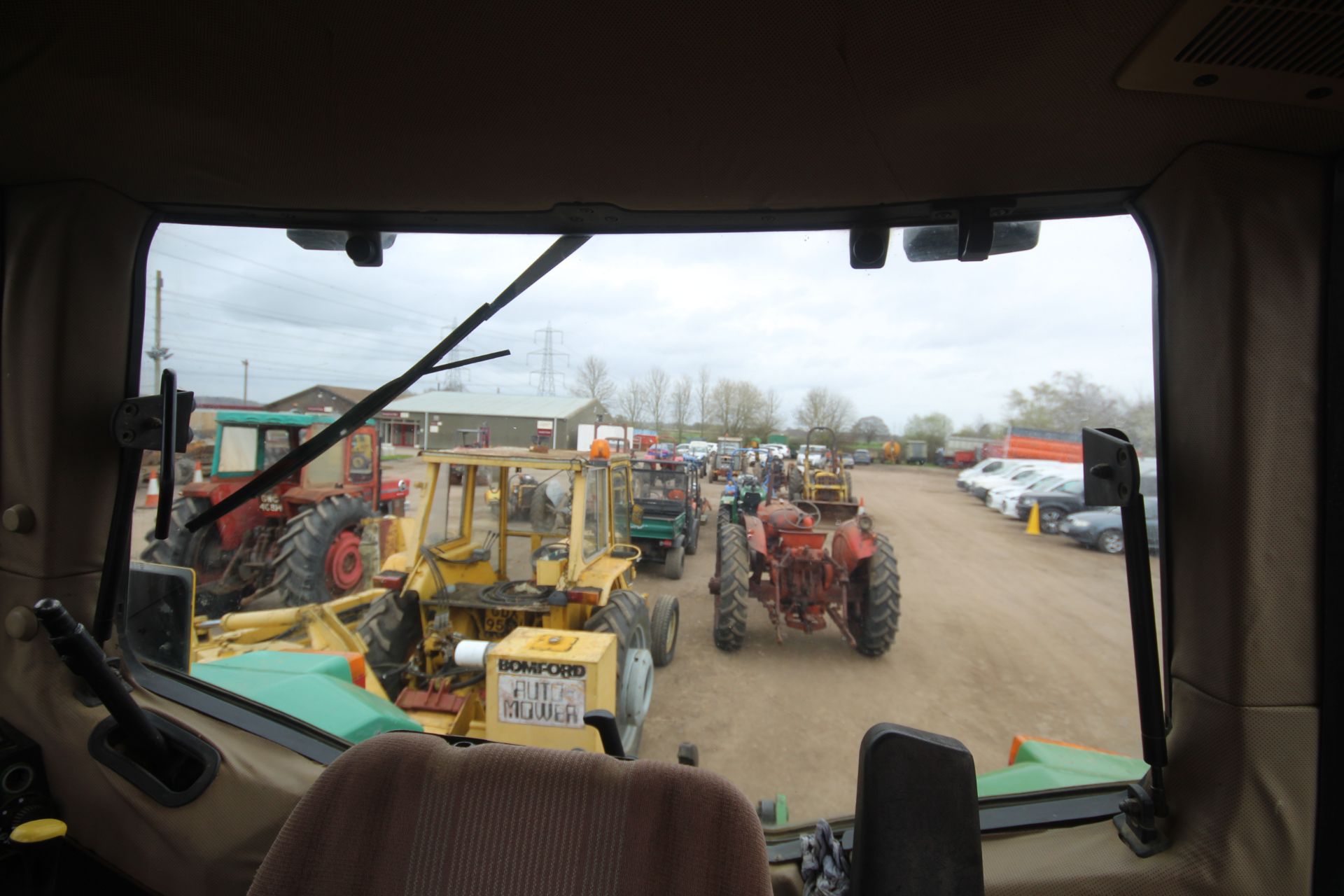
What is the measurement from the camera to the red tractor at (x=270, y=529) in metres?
5.77

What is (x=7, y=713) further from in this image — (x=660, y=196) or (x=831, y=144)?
(x=831, y=144)

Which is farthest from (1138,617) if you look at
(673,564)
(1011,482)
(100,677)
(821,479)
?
(1011,482)

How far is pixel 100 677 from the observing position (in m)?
1.20

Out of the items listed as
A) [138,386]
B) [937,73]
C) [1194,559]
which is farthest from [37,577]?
[1194,559]

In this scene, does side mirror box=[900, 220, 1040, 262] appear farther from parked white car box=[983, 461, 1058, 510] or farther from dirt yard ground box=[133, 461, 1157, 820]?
parked white car box=[983, 461, 1058, 510]

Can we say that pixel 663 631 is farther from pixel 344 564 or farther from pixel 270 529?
pixel 270 529

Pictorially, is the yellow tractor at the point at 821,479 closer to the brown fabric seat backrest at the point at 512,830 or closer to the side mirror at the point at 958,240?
the side mirror at the point at 958,240

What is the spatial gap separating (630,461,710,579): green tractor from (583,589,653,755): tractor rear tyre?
A: 4.36 m

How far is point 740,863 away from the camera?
2.85ft

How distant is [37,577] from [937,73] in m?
2.29

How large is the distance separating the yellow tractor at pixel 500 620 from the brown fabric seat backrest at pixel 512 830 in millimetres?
1774

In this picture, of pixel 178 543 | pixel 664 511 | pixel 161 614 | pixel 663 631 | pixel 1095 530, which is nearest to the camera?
pixel 161 614

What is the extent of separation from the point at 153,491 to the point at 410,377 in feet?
5.30

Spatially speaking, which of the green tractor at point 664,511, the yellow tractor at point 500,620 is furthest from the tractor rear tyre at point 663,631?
the green tractor at point 664,511
